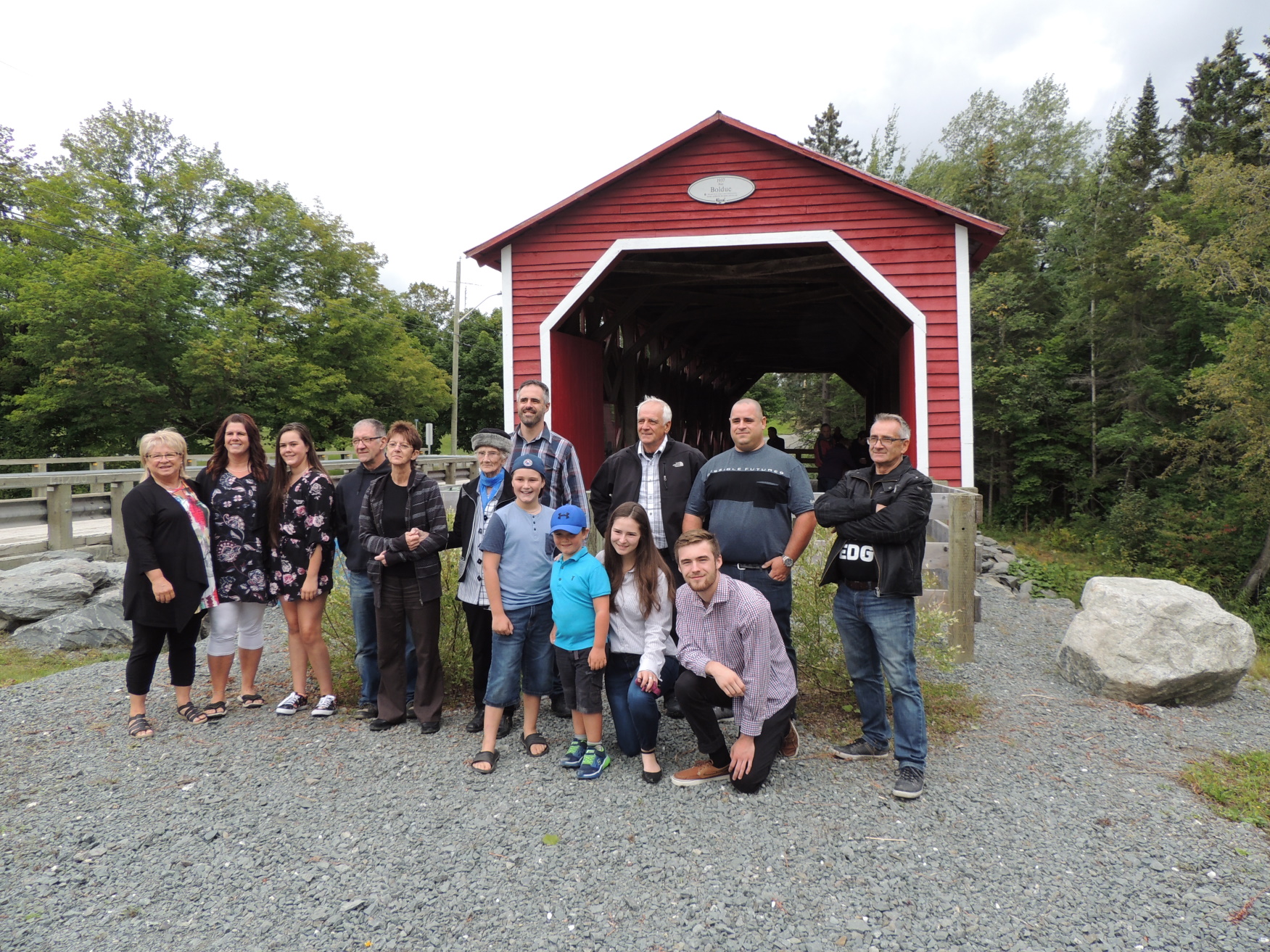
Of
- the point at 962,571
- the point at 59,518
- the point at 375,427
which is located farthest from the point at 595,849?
the point at 59,518

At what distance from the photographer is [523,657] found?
3660mm

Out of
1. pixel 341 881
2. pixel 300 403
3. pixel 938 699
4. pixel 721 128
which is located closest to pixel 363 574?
pixel 341 881

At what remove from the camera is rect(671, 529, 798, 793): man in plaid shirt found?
3090 mm

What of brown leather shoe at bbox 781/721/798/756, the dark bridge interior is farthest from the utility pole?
brown leather shoe at bbox 781/721/798/756

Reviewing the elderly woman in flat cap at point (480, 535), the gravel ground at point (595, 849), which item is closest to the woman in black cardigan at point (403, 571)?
the elderly woman in flat cap at point (480, 535)

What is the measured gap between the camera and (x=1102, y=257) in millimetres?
19688

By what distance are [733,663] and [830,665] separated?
1.31 m

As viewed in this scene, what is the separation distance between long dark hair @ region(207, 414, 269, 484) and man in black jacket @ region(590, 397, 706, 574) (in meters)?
1.91

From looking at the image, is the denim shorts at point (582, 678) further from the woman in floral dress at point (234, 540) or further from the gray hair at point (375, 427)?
the woman in floral dress at point (234, 540)

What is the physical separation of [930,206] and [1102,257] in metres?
15.6

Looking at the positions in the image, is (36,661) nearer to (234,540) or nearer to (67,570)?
(67,570)

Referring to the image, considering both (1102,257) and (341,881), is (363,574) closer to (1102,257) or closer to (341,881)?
(341,881)

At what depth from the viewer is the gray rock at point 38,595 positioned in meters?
6.55

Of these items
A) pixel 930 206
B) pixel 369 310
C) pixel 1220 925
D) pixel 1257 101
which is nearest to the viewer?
pixel 1220 925
